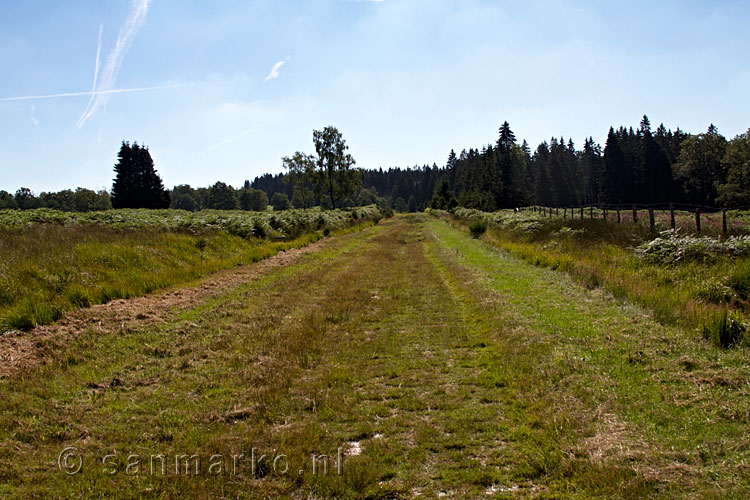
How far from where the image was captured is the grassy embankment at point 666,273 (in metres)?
7.14

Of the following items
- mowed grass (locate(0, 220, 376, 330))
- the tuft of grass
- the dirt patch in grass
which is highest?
mowed grass (locate(0, 220, 376, 330))

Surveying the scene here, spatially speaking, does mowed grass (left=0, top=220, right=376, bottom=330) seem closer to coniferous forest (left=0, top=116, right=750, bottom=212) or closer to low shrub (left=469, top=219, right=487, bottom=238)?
low shrub (left=469, top=219, right=487, bottom=238)

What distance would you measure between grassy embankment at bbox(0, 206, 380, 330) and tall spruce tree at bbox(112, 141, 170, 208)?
4821cm

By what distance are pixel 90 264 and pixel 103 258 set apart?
0.68 meters

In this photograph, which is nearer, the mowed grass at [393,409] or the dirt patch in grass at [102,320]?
the mowed grass at [393,409]

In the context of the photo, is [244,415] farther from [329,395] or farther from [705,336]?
[705,336]

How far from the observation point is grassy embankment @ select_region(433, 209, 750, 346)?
23.4 feet

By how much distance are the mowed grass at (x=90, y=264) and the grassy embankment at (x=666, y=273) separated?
11.8m

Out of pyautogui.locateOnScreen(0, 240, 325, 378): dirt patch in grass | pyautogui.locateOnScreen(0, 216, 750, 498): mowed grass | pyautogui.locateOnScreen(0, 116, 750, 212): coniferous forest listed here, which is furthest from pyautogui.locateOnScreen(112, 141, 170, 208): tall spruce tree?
pyautogui.locateOnScreen(0, 216, 750, 498): mowed grass

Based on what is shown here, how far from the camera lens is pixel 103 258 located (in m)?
12.0

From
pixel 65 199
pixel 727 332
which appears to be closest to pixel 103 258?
pixel 727 332

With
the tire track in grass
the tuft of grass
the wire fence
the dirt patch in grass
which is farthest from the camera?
the wire fence

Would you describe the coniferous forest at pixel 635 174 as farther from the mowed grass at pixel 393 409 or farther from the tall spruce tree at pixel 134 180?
the mowed grass at pixel 393 409

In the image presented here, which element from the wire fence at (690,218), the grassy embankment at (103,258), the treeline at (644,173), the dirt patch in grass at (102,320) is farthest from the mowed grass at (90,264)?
the treeline at (644,173)
